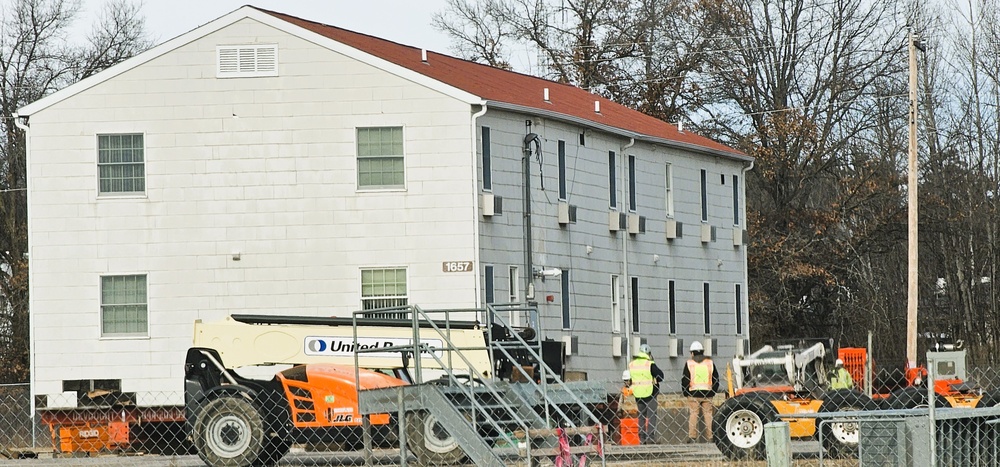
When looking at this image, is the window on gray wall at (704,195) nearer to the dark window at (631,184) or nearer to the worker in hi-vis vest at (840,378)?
the dark window at (631,184)

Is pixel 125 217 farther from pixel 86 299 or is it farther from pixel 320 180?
pixel 320 180

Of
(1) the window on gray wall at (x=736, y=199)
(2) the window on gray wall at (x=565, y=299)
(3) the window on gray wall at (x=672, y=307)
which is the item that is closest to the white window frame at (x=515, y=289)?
(2) the window on gray wall at (x=565, y=299)

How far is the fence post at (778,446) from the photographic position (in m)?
11.8

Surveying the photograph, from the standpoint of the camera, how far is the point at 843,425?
20656mm

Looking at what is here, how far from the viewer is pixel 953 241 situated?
54594mm

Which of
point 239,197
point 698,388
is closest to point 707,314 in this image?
point 239,197

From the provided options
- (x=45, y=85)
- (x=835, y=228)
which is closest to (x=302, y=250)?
(x=45, y=85)

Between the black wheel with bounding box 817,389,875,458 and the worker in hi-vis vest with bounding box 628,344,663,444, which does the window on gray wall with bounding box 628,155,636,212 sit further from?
the black wheel with bounding box 817,389,875,458

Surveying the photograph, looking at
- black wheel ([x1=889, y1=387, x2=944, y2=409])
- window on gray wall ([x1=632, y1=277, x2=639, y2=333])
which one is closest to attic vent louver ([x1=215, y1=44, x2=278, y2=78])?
window on gray wall ([x1=632, y1=277, x2=639, y2=333])

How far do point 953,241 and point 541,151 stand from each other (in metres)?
24.6

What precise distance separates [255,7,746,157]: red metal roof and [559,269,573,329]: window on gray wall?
3607 mm

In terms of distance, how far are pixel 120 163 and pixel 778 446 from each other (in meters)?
22.4

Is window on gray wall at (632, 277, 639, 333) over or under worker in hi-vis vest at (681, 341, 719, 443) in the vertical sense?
over

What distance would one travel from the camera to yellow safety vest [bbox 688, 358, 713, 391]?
24656 millimetres
